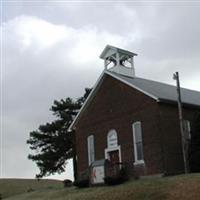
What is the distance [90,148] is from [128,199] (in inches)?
509

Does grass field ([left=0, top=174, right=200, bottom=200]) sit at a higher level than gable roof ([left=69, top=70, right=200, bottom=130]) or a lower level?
lower

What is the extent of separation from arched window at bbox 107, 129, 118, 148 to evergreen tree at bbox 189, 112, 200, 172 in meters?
5.91

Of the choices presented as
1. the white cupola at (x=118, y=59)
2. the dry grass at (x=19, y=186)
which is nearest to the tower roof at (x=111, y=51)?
the white cupola at (x=118, y=59)

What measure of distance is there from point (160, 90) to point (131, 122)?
390 cm

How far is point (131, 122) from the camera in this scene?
35812 millimetres

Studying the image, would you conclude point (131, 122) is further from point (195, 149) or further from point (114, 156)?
point (195, 149)

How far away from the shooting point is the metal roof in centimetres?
3532

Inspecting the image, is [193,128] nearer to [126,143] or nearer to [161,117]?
[161,117]

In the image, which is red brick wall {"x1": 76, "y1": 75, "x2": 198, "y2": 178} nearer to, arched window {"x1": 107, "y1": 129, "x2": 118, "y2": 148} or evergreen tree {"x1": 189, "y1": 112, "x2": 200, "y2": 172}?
arched window {"x1": 107, "y1": 129, "x2": 118, "y2": 148}

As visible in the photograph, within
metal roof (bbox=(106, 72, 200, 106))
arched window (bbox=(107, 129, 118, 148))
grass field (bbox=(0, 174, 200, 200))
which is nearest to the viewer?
grass field (bbox=(0, 174, 200, 200))

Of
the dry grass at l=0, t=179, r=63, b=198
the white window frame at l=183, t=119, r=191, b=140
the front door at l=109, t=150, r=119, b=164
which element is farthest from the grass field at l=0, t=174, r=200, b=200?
the dry grass at l=0, t=179, r=63, b=198

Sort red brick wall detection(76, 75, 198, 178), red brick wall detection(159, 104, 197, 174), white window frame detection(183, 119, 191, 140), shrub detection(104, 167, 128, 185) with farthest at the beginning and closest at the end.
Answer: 1. white window frame detection(183, 119, 191, 140)
2. red brick wall detection(76, 75, 198, 178)
3. red brick wall detection(159, 104, 197, 174)
4. shrub detection(104, 167, 128, 185)

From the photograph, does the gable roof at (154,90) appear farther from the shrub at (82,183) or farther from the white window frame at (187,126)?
the shrub at (82,183)

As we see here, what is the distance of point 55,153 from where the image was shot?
4878 centimetres
